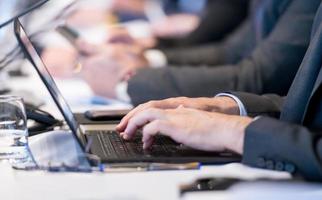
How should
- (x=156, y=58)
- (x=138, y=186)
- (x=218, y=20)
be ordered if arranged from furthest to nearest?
1. (x=218, y=20)
2. (x=156, y=58)
3. (x=138, y=186)

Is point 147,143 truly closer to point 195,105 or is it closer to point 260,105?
point 195,105

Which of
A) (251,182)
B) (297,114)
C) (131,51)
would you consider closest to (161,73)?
(131,51)

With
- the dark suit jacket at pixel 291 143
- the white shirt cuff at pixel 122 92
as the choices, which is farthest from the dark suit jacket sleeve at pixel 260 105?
the white shirt cuff at pixel 122 92

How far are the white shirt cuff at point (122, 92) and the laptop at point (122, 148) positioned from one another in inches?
30.1

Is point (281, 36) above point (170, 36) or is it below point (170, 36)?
above

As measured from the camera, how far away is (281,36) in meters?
2.02

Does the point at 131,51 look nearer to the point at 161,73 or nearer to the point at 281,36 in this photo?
the point at 161,73

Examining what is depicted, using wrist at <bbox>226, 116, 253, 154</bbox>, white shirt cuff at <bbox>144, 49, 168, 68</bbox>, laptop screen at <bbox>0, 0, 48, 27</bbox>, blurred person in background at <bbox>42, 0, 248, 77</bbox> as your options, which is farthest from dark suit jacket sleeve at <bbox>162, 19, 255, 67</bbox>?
wrist at <bbox>226, 116, 253, 154</bbox>

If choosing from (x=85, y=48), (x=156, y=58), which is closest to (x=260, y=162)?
(x=85, y=48)

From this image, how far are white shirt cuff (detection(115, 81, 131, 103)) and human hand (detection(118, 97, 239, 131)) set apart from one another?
0.63 m

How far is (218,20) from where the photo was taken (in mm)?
3496

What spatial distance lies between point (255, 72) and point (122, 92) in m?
0.39

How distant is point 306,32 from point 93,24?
143 centimetres

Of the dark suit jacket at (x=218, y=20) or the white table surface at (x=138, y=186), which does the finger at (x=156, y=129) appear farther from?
the dark suit jacket at (x=218, y=20)
